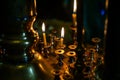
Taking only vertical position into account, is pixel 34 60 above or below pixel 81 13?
below

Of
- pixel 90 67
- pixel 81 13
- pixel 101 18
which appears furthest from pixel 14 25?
pixel 101 18

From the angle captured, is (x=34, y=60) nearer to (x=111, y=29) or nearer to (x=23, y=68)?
(x=23, y=68)

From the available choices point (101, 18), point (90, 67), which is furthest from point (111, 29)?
point (101, 18)

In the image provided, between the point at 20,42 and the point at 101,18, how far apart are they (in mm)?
1220

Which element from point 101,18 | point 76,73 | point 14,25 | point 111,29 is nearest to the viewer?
point 111,29

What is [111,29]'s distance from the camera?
0.40 meters

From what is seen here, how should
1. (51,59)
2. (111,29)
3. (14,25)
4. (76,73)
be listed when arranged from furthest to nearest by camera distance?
(51,59), (76,73), (14,25), (111,29)

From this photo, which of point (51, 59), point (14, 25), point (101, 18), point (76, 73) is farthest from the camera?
point (101, 18)

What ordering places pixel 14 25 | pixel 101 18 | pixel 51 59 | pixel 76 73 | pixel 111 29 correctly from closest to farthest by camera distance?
pixel 111 29 → pixel 14 25 → pixel 76 73 → pixel 51 59 → pixel 101 18

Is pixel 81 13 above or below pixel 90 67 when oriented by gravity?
above

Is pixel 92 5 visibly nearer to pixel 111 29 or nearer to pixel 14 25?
pixel 14 25

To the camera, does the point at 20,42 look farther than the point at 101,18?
No

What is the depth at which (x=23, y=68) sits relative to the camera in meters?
0.61

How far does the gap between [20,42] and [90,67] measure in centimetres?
24
